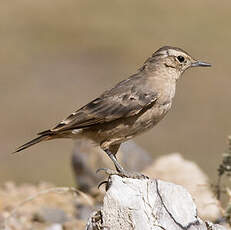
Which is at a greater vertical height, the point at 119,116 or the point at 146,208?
the point at 119,116

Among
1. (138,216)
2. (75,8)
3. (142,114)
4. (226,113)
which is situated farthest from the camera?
(75,8)

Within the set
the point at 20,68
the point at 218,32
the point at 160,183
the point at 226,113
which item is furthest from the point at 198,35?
the point at 160,183

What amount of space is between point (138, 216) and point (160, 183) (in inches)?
14.9

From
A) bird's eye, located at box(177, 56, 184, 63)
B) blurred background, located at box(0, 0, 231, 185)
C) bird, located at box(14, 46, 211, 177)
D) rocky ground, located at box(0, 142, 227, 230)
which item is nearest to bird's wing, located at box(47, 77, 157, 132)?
bird, located at box(14, 46, 211, 177)

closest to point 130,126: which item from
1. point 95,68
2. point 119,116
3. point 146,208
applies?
point 119,116

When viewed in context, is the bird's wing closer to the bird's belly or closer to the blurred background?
the bird's belly

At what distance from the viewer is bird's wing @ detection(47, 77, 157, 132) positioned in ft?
25.6

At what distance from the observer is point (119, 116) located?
779 cm

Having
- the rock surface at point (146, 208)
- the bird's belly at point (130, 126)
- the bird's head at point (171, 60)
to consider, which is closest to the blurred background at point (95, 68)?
the bird's head at point (171, 60)

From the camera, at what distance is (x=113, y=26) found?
90.4 feet

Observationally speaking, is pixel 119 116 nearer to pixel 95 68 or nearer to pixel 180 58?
pixel 180 58

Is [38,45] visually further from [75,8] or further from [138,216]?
[138,216]

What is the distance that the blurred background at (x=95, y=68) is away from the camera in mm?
16812

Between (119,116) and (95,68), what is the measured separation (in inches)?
580
